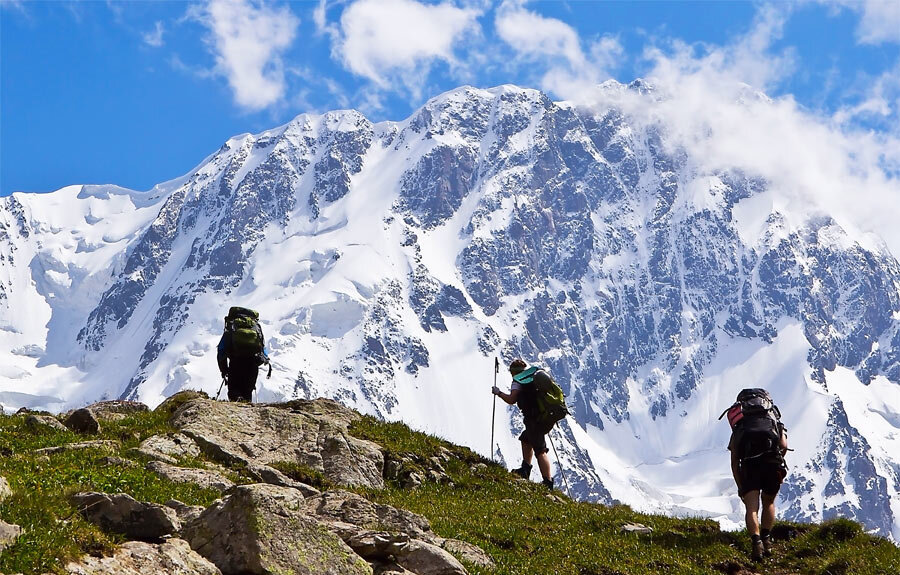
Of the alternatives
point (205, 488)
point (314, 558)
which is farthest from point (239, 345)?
point (314, 558)

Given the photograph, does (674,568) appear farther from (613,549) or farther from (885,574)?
(885,574)

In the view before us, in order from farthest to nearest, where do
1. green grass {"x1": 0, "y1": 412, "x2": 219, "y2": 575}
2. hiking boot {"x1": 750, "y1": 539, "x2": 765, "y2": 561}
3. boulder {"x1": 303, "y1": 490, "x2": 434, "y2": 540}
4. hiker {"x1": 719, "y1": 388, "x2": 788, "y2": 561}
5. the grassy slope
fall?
hiker {"x1": 719, "y1": 388, "x2": 788, "y2": 561} → hiking boot {"x1": 750, "y1": 539, "x2": 765, "y2": 561} → boulder {"x1": 303, "y1": 490, "x2": 434, "y2": 540} → the grassy slope → green grass {"x1": 0, "y1": 412, "x2": 219, "y2": 575}

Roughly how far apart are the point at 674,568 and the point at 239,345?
40.8ft

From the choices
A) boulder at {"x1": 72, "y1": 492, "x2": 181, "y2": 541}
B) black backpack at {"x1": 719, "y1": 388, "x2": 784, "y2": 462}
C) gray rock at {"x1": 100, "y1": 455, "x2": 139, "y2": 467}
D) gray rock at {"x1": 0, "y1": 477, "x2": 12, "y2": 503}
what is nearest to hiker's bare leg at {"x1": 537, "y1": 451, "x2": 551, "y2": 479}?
black backpack at {"x1": 719, "y1": 388, "x2": 784, "y2": 462}

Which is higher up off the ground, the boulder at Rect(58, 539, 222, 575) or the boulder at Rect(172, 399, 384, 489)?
the boulder at Rect(172, 399, 384, 489)

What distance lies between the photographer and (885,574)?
15.0 metres

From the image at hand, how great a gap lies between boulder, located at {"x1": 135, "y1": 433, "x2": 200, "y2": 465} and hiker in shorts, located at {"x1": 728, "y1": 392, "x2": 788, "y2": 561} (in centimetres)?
920

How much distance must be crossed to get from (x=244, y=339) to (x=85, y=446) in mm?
8200

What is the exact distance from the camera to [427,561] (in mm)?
12414

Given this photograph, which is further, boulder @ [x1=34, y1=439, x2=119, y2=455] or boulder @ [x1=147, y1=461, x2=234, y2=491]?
boulder @ [x1=34, y1=439, x2=119, y2=455]

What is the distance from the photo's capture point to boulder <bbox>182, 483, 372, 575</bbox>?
35.0 feet

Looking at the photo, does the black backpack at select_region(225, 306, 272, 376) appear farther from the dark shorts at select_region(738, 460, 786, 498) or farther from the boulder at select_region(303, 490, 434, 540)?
the dark shorts at select_region(738, 460, 786, 498)

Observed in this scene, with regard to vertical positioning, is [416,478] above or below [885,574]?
above

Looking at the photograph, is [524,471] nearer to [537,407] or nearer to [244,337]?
[537,407]
